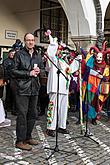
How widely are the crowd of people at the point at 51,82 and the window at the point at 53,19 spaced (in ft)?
12.8

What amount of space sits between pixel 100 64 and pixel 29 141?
2526mm

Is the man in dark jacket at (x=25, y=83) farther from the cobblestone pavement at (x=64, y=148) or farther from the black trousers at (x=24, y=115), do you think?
the cobblestone pavement at (x=64, y=148)

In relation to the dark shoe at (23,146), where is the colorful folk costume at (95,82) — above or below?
above

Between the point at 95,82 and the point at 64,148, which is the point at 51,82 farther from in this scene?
the point at 95,82

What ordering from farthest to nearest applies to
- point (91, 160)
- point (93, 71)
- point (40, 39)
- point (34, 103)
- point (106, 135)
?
point (40, 39) < point (93, 71) < point (106, 135) < point (34, 103) < point (91, 160)

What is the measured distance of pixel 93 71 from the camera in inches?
275

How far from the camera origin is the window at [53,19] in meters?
11.5

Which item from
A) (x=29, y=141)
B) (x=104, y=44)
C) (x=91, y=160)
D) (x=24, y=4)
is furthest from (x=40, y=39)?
(x=91, y=160)

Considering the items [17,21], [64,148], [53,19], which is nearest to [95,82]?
[64,148]

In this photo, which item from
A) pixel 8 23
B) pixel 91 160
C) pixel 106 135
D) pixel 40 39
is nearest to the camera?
pixel 91 160

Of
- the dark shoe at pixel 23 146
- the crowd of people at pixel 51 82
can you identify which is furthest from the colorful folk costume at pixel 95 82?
the dark shoe at pixel 23 146

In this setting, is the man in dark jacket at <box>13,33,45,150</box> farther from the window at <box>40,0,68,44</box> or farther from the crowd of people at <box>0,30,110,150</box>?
the window at <box>40,0,68,44</box>

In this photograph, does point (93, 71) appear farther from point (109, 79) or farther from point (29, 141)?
point (29, 141)

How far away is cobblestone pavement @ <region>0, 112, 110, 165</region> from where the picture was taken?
467 centimetres
